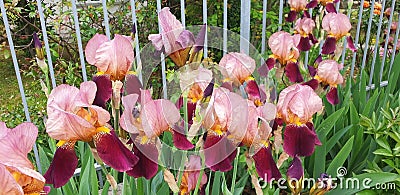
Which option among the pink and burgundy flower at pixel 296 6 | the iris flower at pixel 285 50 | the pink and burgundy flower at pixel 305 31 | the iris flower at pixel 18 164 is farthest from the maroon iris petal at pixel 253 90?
the pink and burgundy flower at pixel 296 6

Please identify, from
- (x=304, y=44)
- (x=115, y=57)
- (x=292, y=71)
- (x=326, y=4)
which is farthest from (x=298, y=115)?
(x=326, y=4)

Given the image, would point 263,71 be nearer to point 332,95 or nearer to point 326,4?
point 332,95

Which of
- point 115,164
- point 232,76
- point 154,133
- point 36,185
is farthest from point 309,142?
point 36,185

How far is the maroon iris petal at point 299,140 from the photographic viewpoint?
126 cm

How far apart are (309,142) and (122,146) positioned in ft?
1.94

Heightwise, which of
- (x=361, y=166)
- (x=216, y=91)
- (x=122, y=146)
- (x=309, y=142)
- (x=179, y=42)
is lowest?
(x=361, y=166)

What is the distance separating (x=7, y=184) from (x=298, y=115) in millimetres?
813

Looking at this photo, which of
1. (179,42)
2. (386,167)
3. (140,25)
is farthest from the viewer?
(140,25)

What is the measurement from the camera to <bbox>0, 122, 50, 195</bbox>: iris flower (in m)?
0.76

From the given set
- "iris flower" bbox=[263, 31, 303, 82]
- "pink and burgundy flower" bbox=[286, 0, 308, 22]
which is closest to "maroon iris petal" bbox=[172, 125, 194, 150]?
"iris flower" bbox=[263, 31, 303, 82]

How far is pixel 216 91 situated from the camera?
1.02 metres

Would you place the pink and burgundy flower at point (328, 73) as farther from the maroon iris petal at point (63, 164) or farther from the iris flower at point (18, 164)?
the iris flower at point (18, 164)

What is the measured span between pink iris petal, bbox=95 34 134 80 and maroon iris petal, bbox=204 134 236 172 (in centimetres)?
31

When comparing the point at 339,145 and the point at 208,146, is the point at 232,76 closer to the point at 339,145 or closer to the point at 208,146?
the point at 208,146
